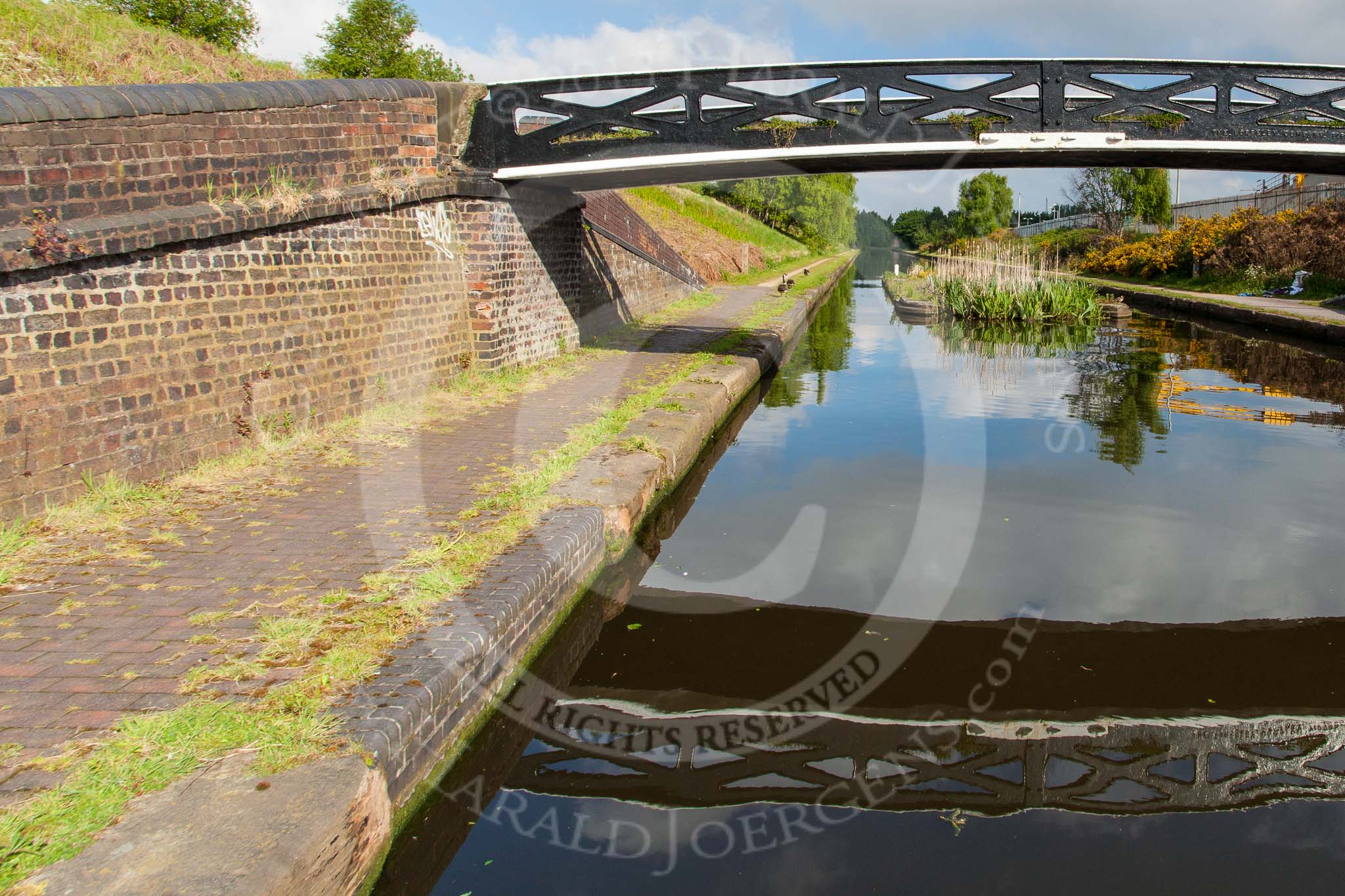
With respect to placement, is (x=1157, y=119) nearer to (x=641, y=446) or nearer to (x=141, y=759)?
(x=641, y=446)

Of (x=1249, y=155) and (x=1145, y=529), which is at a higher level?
(x=1249, y=155)

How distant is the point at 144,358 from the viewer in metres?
5.29

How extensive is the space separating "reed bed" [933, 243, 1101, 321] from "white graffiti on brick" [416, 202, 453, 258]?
1278 cm

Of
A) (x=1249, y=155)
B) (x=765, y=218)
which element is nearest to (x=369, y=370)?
(x=1249, y=155)

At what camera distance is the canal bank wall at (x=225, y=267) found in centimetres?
467

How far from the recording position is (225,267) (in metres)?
5.96

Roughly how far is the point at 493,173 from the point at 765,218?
113ft

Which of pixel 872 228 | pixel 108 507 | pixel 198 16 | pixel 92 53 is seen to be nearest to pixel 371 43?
pixel 198 16

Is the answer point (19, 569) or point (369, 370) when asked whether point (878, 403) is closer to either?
point (369, 370)

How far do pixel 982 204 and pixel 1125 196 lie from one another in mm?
5690

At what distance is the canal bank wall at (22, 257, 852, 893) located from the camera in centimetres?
215

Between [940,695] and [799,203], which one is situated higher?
[799,203]

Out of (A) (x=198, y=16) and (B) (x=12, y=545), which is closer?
(B) (x=12, y=545)

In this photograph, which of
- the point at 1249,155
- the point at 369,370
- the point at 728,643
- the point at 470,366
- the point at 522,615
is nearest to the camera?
the point at 522,615
